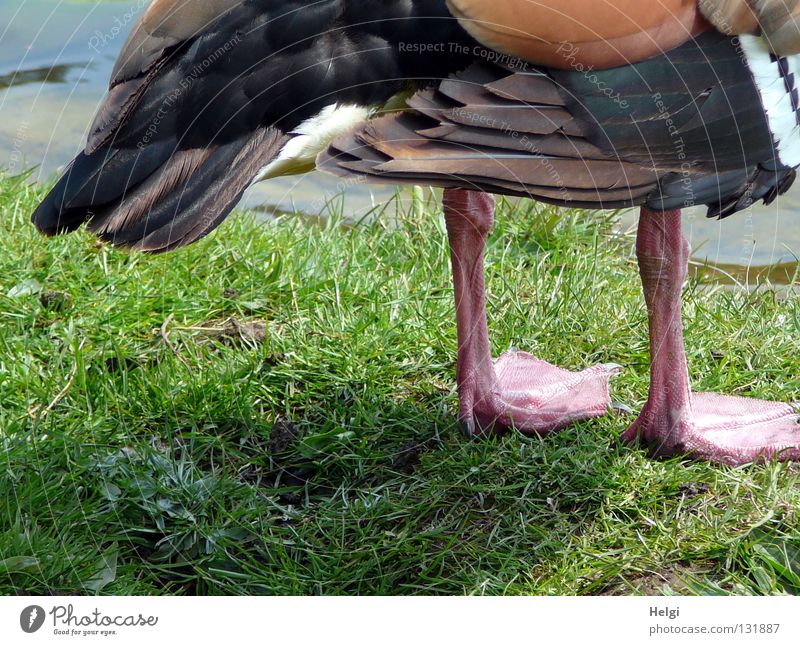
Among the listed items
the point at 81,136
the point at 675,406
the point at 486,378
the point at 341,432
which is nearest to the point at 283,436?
the point at 341,432

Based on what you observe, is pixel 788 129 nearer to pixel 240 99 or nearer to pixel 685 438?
pixel 685 438

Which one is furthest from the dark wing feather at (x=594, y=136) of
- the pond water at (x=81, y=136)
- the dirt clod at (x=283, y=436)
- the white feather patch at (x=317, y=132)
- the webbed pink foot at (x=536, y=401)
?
the pond water at (x=81, y=136)

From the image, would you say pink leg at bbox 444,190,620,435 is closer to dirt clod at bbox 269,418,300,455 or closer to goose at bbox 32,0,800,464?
dirt clod at bbox 269,418,300,455

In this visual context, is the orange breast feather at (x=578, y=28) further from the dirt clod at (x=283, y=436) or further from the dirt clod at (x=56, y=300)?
the dirt clod at (x=56, y=300)

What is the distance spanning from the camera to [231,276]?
3.78 m

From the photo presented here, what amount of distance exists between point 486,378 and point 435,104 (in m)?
1.11

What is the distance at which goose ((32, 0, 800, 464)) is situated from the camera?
90.2 inches

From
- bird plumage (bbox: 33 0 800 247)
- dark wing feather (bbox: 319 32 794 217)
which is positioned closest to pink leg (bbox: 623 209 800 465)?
dark wing feather (bbox: 319 32 794 217)

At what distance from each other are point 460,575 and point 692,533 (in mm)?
608

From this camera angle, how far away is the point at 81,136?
16.3 ft

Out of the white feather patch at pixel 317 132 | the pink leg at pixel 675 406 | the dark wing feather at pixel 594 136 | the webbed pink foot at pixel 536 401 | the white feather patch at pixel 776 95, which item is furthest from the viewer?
the webbed pink foot at pixel 536 401

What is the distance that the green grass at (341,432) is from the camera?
8.30 ft

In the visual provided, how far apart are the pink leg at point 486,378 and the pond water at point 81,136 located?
1.04 meters
